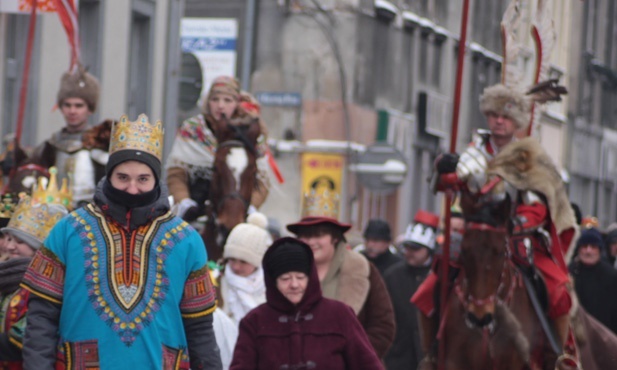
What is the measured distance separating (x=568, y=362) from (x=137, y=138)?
21.2ft

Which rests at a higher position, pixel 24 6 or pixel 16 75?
pixel 24 6

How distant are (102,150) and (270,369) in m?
3.96

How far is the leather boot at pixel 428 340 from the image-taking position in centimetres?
1424

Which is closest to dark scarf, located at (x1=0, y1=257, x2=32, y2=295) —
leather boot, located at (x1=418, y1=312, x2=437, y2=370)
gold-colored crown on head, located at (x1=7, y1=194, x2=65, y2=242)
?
gold-colored crown on head, located at (x1=7, y1=194, x2=65, y2=242)

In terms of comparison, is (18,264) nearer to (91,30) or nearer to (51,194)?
(51,194)

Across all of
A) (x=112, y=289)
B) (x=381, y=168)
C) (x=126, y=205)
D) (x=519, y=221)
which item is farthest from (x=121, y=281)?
(x=381, y=168)

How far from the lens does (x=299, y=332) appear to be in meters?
9.74

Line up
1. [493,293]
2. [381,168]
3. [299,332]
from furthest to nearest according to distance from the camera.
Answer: [381,168]
[493,293]
[299,332]

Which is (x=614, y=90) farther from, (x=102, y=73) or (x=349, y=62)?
(x=102, y=73)

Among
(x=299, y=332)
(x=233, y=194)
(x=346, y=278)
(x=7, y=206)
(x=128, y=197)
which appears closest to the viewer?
(x=128, y=197)

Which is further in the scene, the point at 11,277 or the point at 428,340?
the point at 428,340

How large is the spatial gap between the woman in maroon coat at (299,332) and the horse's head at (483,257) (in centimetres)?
386

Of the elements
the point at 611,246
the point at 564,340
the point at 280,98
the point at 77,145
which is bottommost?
the point at 564,340

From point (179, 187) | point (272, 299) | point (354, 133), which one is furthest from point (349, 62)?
point (272, 299)
